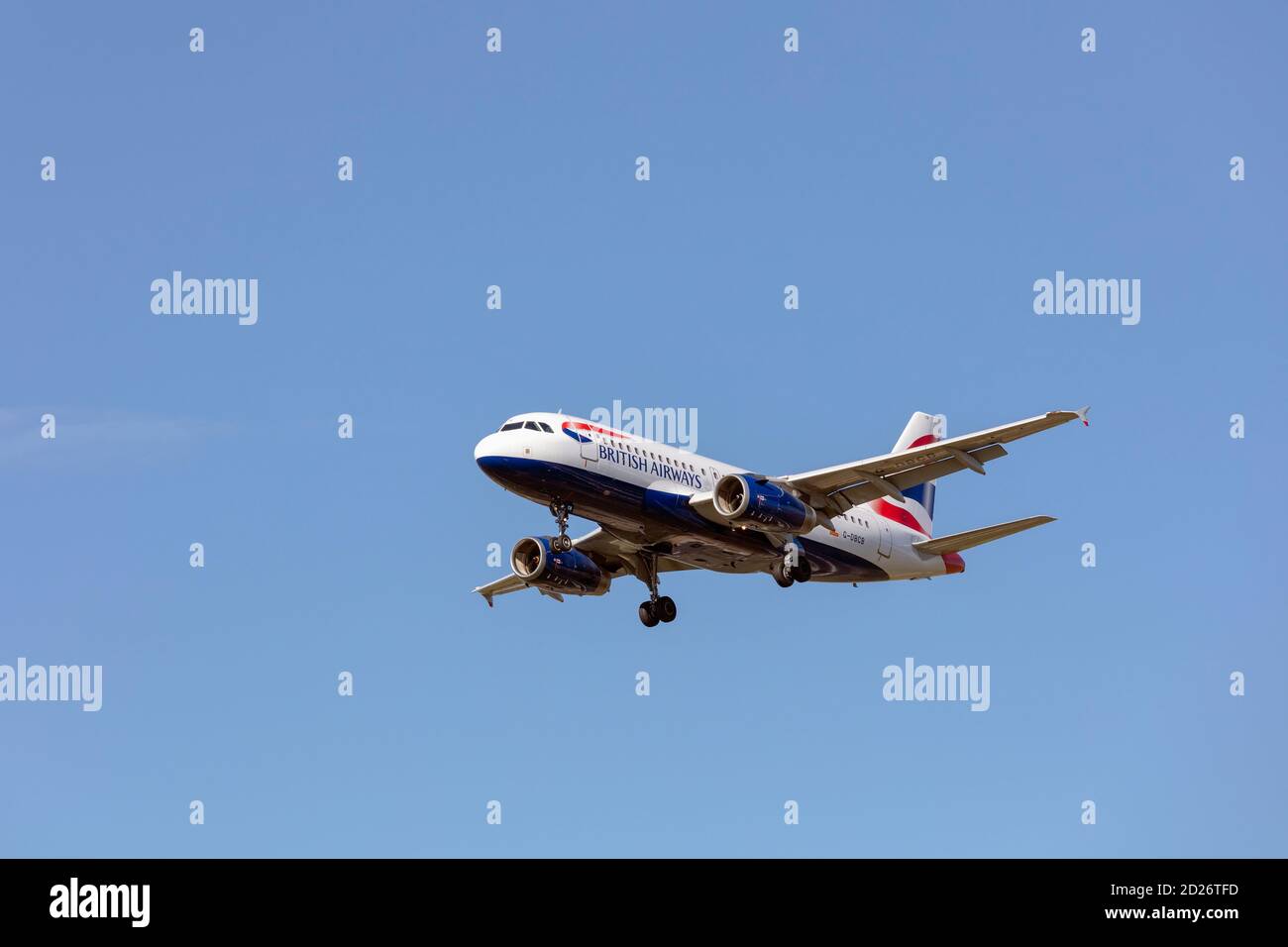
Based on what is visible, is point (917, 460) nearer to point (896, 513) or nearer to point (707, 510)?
point (707, 510)

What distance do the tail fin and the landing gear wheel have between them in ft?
21.3

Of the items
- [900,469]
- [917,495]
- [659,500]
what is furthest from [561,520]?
[917,495]

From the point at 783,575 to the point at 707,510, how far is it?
4.48 m

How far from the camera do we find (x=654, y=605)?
222 ft

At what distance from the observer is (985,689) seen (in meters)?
73.3

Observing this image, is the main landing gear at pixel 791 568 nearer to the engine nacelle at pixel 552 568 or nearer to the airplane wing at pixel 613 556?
the airplane wing at pixel 613 556

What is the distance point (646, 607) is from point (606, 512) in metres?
7.47

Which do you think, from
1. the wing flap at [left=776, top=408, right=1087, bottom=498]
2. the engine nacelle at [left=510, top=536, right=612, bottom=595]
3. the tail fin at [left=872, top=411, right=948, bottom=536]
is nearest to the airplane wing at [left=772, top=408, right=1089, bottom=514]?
the wing flap at [left=776, top=408, right=1087, bottom=498]

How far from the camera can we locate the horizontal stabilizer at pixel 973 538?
62.8 meters

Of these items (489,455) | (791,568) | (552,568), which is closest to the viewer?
(489,455)

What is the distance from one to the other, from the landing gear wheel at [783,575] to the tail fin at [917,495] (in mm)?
6482

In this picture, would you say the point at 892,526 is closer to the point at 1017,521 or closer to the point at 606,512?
the point at 1017,521
